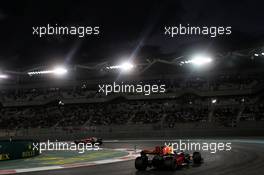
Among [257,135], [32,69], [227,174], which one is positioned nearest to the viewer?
[227,174]

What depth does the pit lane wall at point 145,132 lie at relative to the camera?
42938mm

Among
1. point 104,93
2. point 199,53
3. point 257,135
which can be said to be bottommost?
point 257,135

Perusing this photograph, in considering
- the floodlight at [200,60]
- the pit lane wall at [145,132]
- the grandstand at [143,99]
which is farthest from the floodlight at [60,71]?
the floodlight at [200,60]

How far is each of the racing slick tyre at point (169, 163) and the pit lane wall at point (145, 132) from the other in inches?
1112

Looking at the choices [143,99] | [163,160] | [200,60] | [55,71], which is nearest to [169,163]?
[163,160]

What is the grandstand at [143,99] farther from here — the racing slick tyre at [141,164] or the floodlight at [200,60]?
the racing slick tyre at [141,164]

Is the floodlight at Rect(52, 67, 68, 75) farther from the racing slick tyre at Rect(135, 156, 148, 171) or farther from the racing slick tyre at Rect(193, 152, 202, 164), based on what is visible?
the racing slick tyre at Rect(135, 156, 148, 171)

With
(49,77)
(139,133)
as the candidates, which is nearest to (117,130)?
(139,133)

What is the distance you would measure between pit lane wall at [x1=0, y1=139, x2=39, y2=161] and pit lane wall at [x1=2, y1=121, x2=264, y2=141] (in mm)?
22361

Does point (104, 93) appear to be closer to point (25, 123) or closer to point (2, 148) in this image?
point (25, 123)

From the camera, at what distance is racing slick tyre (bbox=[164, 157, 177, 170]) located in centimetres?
1561

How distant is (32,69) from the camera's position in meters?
65.2

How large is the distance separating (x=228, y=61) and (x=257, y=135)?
15.7 m

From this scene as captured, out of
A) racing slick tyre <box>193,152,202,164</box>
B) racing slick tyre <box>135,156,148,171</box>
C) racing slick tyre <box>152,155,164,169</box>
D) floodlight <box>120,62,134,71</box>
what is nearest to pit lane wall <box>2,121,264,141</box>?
floodlight <box>120,62,134,71</box>
